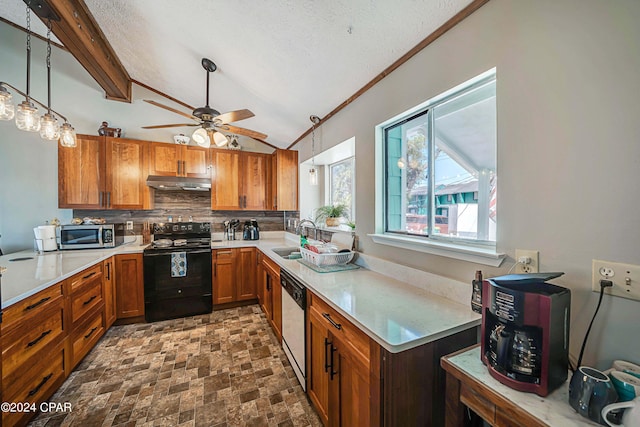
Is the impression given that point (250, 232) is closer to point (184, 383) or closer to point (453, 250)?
point (184, 383)

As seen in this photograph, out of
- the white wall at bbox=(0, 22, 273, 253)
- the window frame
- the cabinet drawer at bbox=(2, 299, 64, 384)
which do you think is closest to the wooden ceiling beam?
the white wall at bbox=(0, 22, 273, 253)

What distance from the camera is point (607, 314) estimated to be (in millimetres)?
785

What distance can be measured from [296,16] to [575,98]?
1489 mm

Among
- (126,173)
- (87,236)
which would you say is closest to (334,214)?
(126,173)

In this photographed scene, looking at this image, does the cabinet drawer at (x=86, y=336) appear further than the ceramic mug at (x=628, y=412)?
Yes

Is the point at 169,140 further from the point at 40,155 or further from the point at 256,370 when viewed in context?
the point at 256,370

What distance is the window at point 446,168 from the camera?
4.17 feet

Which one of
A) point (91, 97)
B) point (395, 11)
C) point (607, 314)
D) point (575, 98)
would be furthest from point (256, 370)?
point (91, 97)

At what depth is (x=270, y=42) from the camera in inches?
69.5

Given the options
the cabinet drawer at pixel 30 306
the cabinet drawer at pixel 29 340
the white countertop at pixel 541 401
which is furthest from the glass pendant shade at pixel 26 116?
the white countertop at pixel 541 401

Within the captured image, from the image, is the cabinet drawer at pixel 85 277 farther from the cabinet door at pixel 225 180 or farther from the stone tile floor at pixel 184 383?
the cabinet door at pixel 225 180

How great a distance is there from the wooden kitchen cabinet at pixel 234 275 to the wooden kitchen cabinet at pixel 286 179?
0.81 m

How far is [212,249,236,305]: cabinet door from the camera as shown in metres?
3.15

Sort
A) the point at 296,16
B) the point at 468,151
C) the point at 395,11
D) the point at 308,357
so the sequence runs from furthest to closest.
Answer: the point at 308,357
the point at 296,16
the point at 468,151
the point at 395,11
